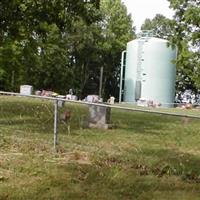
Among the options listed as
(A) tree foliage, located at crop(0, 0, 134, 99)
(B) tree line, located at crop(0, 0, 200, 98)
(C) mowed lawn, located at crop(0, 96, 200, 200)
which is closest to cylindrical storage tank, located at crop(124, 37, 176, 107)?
(B) tree line, located at crop(0, 0, 200, 98)

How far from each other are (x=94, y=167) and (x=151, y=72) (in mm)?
58790

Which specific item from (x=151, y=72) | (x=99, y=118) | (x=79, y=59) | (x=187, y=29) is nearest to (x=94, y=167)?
(x=99, y=118)

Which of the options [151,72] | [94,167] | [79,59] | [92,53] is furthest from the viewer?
[79,59]

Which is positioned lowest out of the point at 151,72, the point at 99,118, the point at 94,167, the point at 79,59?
the point at 94,167

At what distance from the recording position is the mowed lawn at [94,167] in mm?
7688

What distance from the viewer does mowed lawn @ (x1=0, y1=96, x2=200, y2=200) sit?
7.69m

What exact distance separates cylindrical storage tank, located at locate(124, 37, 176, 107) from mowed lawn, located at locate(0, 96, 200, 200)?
54.3 metres

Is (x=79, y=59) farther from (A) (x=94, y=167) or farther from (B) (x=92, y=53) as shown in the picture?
(A) (x=94, y=167)

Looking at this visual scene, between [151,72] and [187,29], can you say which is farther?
[151,72]

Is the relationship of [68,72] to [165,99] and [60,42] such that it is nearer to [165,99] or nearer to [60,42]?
[60,42]

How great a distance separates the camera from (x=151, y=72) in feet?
221

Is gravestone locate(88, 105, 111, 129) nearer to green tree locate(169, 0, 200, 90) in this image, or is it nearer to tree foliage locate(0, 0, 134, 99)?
green tree locate(169, 0, 200, 90)

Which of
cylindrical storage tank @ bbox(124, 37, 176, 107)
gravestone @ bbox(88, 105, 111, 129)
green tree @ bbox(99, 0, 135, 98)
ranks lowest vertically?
gravestone @ bbox(88, 105, 111, 129)

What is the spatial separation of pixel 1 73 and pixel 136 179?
39730 mm
